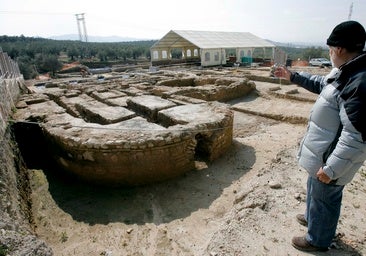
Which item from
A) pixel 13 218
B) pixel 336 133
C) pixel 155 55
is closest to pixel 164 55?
pixel 155 55

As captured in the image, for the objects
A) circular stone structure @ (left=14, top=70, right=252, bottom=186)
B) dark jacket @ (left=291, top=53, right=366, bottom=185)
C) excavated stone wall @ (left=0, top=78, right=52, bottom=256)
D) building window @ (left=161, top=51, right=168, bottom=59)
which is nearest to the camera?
dark jacket @ (left=291, top=53, right=366, bottom=185)

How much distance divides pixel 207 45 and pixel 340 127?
88.6 ft

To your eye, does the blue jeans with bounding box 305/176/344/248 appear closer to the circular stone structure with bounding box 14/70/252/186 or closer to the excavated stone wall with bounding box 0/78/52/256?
the excavated stone wall with bounding box 0/78/52/256

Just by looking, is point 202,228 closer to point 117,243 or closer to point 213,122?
point 117,243

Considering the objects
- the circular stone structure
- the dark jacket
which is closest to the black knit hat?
the dark jacket

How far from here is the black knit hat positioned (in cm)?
195

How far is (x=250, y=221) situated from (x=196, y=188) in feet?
7.46

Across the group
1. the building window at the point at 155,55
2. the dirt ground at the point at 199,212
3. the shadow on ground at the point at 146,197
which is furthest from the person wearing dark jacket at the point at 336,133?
the building window at the point at 155,55

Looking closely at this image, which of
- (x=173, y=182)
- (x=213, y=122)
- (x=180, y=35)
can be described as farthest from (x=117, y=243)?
(x=180, y=35)

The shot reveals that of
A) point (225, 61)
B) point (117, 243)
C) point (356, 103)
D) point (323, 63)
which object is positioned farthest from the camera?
point (225, 61)

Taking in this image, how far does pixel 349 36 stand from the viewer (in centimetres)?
195

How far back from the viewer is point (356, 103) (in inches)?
71.5

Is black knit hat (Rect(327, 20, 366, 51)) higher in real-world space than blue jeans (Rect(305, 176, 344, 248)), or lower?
higher

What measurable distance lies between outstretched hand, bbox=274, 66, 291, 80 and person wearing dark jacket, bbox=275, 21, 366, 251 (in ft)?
2.08
